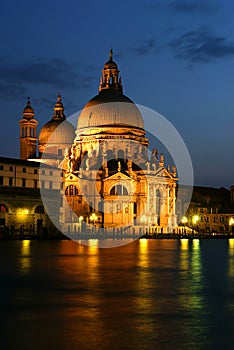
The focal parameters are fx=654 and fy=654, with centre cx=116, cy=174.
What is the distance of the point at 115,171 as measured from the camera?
8731 centimetres

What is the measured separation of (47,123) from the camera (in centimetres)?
10775

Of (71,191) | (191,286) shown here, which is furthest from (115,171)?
(191,286)

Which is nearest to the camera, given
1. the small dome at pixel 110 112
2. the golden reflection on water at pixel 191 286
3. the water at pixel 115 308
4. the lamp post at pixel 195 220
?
the water at pixel 115 308

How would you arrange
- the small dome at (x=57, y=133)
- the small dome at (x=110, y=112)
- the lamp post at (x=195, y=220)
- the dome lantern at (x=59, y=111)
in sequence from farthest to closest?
the dome lantern at (x=59, y=111) < the small dome at (x=57, y=133) < the lamp post at (x=195, y=220) < the small dome at (x=110, y=112)

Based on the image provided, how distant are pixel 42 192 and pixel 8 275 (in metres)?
50.6

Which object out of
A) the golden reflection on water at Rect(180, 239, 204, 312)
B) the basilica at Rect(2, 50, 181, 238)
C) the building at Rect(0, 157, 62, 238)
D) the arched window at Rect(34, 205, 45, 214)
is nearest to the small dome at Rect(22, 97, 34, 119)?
the basilica at Rect(2, 50, 181, 238)

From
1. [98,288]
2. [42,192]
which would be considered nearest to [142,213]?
[42,192]

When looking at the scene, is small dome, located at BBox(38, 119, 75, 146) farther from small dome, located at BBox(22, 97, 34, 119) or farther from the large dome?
the large dome

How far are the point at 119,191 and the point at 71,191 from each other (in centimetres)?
672

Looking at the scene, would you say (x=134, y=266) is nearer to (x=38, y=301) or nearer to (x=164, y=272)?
(x=164, y=272)

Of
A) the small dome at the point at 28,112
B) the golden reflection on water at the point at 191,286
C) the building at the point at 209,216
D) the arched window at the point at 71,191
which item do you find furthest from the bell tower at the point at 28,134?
the golden reflection on water at the point at 191,286

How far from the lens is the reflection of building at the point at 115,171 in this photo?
8538cm

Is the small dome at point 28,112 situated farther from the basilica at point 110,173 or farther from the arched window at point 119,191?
the arched window at point 119,191

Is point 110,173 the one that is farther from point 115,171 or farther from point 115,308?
point 115,308
